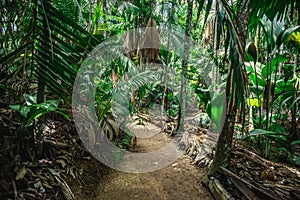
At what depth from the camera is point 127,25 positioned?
5590 millimetres

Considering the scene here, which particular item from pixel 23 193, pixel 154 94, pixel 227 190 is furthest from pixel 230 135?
pixel 154 94

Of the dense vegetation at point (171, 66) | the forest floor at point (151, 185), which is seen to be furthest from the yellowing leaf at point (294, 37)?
the forest floor at point (151, 185)

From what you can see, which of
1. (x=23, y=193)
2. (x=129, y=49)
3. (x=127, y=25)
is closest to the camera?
(x=23, y=193)

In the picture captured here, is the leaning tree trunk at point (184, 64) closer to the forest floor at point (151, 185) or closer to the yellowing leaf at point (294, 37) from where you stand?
the forest floor at point (151, 185)

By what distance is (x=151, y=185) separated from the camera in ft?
9.70

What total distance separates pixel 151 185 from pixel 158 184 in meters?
0.10

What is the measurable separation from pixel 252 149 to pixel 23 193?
119 inches

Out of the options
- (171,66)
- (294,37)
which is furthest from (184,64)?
(171,66)

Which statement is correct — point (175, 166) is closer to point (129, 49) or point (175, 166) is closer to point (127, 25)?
point (129, 49)

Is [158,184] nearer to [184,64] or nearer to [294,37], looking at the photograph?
[294,37]

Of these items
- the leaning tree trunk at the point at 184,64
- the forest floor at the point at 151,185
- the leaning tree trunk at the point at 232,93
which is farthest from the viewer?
the leaning tree trunk at the point at 184,64

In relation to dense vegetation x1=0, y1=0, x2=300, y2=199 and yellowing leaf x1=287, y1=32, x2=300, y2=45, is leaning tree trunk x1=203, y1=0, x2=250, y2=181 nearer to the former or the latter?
dense vegetation x1=0, y1=0, x2=300, y2=199

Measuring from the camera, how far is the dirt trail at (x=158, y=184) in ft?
8.91

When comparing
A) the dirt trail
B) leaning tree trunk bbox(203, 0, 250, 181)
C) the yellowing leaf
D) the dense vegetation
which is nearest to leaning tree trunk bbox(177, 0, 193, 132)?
the dense vegetation
